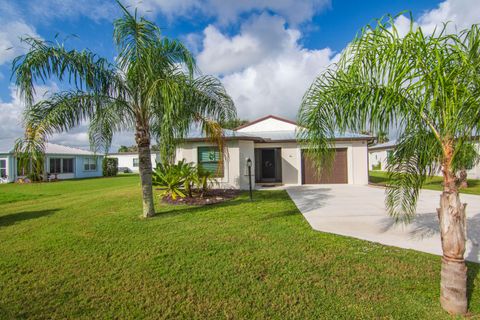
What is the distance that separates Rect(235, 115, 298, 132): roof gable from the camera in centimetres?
1984

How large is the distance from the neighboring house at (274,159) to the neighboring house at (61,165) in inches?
571

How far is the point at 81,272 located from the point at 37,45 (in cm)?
505

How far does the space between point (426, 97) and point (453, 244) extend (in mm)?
1694

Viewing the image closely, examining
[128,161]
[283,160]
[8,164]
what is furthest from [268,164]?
[128,161]

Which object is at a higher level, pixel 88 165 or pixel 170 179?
pixel 88 165

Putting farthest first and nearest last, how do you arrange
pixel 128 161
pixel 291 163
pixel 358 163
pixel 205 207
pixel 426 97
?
1. pixel 128 161
2. pixel 291 163
3. pixel 358 163
4. pixel 205 207
5. pixel 426 97

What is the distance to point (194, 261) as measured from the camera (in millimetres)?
4289

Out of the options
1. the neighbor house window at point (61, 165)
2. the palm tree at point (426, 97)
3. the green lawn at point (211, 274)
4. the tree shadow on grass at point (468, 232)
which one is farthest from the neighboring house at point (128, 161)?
the palm tree at point (426, 97)

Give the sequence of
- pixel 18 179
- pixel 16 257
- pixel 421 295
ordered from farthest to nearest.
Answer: pixel 18 179, pixel 16 257, pixel 421 295

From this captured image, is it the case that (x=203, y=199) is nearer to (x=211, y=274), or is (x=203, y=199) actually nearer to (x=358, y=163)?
(x=211, y=274)

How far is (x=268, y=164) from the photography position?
18203 millimetres

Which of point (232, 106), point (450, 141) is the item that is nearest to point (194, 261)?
point (450, 141)

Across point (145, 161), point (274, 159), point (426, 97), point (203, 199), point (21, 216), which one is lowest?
point (21, 216)

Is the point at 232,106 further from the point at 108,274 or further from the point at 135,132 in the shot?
the point at 108,274
